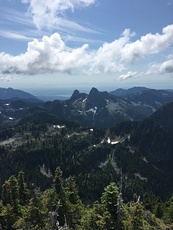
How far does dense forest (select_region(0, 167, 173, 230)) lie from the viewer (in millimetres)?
38500

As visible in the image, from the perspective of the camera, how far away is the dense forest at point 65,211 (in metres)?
38.5

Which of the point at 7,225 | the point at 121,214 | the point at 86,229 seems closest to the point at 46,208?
the point at 86,229

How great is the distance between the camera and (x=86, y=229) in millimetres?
45469

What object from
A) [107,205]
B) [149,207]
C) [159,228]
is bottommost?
[149,207]

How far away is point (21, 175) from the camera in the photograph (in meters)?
79.6

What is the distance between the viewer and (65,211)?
57.6m

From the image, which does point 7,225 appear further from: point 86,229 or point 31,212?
point 86,229

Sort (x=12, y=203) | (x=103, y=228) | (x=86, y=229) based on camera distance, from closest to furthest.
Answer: (x=103, y=228), (x=86, y=229), (x=12, y=203)

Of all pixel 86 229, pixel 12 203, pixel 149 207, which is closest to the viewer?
pixel 86 229

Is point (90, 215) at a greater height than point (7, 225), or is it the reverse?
point (90, 215)

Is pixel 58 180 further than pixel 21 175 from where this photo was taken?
No

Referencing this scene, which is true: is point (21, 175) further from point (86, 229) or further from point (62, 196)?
point (86, 229)

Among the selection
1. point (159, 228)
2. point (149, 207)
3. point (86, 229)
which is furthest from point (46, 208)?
point (149, 207)

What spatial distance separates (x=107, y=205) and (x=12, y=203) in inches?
1616
